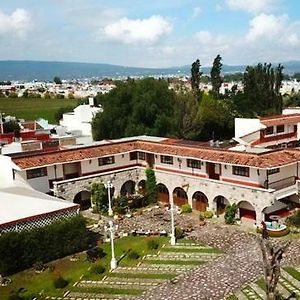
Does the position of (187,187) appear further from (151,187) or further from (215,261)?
(215,261)

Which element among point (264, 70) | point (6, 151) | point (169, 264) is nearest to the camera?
point (169, 264)

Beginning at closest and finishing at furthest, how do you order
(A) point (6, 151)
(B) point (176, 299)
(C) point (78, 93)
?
(B) point (176, 299) → (A) point (6, 151) → (C) point (78, 93)

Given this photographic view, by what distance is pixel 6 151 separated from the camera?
4603 centimetres

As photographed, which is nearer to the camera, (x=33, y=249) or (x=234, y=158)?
(x=33, y=249)

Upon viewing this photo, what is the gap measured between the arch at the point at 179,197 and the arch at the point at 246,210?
577 cm

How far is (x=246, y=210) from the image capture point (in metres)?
36.7

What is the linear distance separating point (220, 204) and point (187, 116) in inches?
968

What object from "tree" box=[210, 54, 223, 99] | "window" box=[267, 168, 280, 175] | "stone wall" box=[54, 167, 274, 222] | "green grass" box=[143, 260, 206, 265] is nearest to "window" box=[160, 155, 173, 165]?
"stone wall" box=[54, 167, 274, 222]

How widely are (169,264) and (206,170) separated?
496 inches

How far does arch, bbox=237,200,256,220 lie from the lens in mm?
36219

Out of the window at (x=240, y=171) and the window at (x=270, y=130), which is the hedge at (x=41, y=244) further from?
the window at (x=270, y=130)

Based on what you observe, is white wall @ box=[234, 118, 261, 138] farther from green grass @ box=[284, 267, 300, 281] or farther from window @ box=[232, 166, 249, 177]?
green grass @ box=[284, 267, 300, 281]

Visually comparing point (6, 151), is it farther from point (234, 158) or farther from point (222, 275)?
point (222, 275)

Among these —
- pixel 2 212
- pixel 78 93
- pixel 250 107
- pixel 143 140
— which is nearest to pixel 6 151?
pixel 143 140
